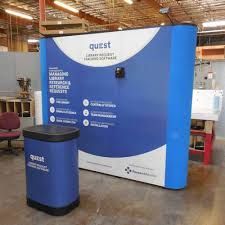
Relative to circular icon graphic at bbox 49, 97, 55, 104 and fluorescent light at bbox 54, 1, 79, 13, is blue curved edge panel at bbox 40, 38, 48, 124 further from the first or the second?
fluorescent light at bbox 54, 1, 79, 13

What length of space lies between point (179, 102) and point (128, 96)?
728mm

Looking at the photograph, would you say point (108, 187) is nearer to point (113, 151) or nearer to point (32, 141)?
point (113, 151)

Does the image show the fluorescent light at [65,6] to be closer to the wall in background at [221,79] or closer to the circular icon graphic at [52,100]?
the circular icon graphic at [52,100]

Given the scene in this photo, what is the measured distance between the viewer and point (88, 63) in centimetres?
376

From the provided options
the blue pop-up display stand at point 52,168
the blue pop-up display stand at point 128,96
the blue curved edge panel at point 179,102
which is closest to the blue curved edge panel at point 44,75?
the blue pop-up display stand at point 128,96

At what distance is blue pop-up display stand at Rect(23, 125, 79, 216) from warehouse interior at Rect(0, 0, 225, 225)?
0.01 m

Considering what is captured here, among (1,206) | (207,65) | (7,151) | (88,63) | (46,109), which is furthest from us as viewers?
(207,65)

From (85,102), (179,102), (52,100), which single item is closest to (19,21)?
(52,100)

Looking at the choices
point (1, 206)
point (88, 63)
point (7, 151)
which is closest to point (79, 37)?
point (88, 63)

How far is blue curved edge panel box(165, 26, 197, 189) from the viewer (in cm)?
307

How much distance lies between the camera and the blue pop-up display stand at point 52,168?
262cm

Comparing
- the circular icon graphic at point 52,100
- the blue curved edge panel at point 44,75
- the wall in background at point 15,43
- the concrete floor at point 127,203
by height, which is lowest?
the concrete floor at point 127,203

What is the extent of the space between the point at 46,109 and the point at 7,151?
1601 mm

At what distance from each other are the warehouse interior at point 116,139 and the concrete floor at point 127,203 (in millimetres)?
12
